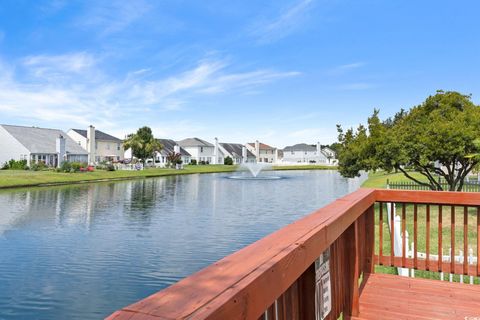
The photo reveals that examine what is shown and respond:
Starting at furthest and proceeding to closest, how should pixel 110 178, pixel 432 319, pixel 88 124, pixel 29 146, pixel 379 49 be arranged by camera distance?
1. pixel 88 124
2. pixel 29 146
3. pixel 110 178
4. pixel 379 49
5. pixel 432 319

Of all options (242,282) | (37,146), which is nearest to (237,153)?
(37,146)

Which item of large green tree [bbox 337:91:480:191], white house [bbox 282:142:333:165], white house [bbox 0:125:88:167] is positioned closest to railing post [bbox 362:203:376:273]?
large green tree [bbox 337:91:480:191]

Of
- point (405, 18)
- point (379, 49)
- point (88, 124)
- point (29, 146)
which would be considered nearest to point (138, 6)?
point (405, 18)

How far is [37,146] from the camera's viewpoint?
54188mm

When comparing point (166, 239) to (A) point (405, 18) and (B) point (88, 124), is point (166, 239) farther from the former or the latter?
(B) point (88, 124)

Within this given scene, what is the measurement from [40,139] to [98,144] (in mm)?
12280

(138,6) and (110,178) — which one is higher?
(138,6)

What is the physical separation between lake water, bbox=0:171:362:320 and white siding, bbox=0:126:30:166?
32.4 m

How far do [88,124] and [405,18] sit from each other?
57507 mm

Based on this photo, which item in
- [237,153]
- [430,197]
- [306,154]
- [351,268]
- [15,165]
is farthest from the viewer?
[306,154]

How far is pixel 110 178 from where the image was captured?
42.6 m

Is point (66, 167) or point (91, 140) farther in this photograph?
point (91, 140)

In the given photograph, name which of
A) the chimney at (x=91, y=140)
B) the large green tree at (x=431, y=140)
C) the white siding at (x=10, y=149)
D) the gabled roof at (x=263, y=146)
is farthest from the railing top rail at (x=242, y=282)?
the gabled roof at (x=263, y=146)

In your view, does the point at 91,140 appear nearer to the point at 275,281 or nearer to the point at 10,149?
the point at 10,149
